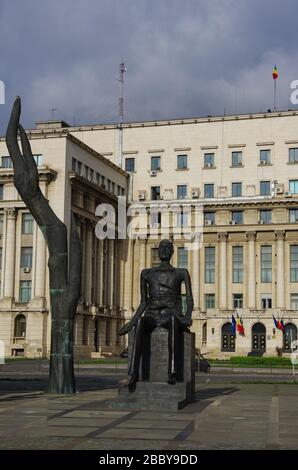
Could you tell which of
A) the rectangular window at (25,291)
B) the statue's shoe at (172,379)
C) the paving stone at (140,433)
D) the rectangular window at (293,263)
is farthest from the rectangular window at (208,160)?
the paving stone at (140,433)

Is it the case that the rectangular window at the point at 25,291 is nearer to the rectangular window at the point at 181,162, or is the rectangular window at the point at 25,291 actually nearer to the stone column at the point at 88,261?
the stone column at the point at 88,261

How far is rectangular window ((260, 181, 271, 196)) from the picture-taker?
86062mm

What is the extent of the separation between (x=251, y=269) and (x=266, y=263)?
80.7 inches

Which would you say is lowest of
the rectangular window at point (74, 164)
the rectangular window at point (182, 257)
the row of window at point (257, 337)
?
the row of window at point (257, 337)

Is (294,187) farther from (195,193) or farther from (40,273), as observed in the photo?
(40,273)

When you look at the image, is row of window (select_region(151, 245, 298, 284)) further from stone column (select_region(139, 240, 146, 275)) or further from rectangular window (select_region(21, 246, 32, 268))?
rectangular window (select_region(21, 246, 32, 268))

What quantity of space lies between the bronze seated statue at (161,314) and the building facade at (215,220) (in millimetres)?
58269

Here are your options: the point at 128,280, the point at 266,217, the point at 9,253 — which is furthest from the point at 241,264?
the point at 9,253

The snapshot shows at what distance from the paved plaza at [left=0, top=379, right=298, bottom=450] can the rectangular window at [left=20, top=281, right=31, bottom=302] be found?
52.4 metres

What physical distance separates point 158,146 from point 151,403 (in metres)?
73.8

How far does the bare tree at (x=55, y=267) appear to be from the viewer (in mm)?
24062

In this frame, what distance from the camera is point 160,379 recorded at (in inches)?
768

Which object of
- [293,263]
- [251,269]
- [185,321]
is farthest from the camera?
[251,269]

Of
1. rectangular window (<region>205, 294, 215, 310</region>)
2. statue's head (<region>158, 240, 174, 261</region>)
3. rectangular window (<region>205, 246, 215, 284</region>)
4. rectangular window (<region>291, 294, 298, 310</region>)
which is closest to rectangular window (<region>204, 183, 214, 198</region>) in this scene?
rectangular window (<region>205, 246, 215, 284</region>)
